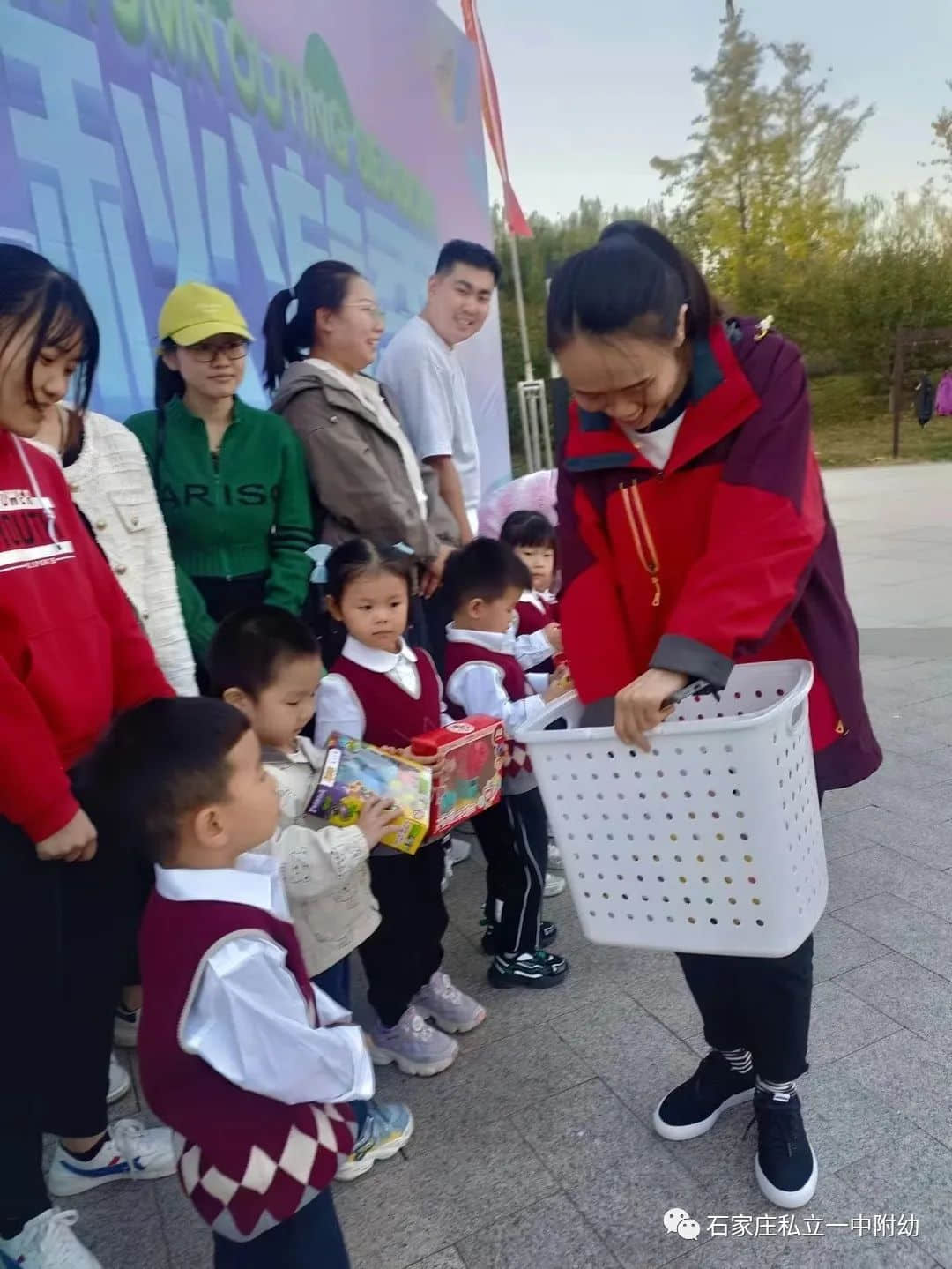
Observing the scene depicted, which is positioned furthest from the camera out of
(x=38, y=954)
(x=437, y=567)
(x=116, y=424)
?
(x=437, y=567)

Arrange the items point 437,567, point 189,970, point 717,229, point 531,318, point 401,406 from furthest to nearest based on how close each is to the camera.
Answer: point 717,229, point 531,318, point 401,406, point 437,567, point 189,970

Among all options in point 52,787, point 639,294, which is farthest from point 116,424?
point 639,294

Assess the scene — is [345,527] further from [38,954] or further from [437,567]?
[38,954]

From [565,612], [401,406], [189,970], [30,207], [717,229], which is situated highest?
[717,229]

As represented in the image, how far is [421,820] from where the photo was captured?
5.96 ft

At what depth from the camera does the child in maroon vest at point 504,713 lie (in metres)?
2.36

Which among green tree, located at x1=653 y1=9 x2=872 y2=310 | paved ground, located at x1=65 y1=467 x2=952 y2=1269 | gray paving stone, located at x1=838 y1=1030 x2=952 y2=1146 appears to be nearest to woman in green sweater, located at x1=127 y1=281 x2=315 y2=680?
paved ground, located at x1=65 y1=467 x2=952 y2=1269

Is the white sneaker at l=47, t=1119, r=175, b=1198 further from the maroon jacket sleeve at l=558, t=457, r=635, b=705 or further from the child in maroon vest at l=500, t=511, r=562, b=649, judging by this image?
the child in maroon vest at l=500, t=511, r=562, b=649

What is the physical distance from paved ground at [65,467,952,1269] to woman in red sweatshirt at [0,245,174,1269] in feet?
0.91

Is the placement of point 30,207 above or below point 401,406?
above

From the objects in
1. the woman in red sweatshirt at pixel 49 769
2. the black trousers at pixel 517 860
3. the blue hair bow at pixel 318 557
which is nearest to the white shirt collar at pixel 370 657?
the blue hair bow at pixel 318 557

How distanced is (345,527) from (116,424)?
681mm

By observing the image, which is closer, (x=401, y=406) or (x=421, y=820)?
(x=421, y=820)

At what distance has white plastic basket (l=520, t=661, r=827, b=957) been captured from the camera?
1340 mm
